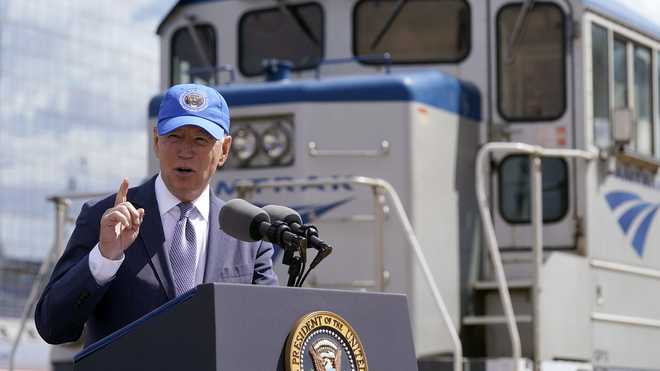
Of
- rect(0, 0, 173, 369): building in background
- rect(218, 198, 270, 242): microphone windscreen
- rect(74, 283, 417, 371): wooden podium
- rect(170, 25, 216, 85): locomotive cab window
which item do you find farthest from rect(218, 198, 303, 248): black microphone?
rect(0, 0, 173, 369): building in background

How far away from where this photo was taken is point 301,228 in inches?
113

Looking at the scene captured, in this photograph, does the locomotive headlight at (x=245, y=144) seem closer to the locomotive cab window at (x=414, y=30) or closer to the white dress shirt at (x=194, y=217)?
the locomotive cab window at (x=414, y=30)

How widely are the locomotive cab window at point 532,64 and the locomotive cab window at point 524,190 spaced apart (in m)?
0.29

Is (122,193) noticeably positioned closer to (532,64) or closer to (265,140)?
(265,140)

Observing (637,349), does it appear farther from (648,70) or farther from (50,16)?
(50,16)

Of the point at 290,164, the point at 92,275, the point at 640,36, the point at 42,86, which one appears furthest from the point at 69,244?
the point at 42,86

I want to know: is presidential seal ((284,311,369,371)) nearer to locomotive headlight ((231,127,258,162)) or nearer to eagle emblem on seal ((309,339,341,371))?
eagle emblem on seal ((309,339,341,371))

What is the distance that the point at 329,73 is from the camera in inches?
329

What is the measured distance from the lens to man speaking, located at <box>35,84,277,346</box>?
115 inches

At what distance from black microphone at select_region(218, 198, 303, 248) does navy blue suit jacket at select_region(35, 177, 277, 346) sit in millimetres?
270

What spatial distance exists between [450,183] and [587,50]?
1195mm

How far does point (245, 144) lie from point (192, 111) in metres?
4.64

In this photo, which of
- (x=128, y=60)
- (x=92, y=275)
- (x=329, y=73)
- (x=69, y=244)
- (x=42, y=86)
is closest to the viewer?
(x=92, y=275)

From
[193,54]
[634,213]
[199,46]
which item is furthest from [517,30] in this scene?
[193,54]
